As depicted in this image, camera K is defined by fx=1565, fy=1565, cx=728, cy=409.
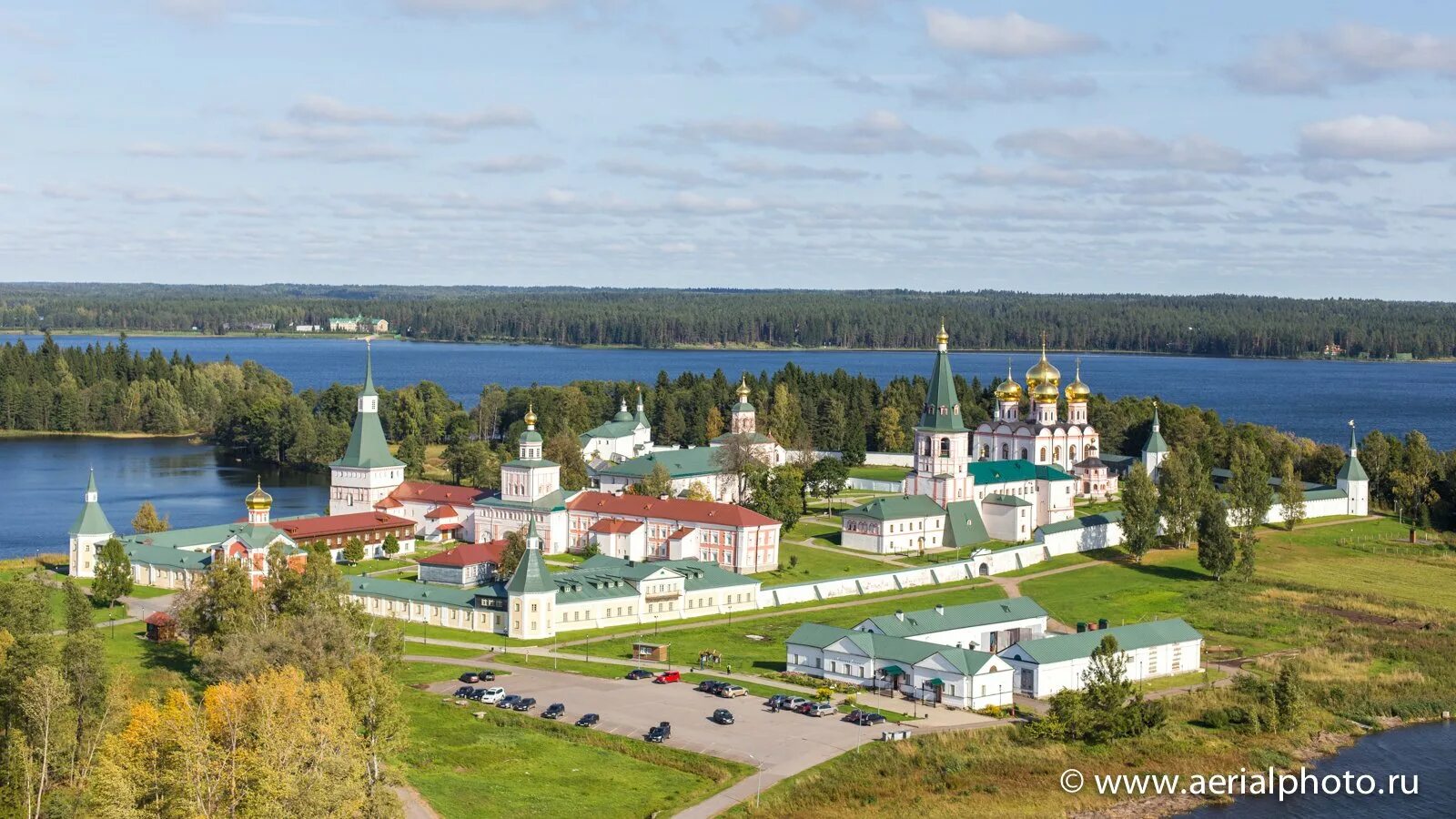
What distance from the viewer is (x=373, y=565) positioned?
59156 mm

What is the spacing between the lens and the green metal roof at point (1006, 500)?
64.5 m

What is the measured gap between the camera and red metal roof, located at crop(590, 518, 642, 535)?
6031cm

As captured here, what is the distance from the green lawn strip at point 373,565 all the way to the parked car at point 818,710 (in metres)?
23.8

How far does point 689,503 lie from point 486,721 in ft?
77.6

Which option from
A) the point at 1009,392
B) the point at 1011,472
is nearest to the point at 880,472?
the point at 1009,392

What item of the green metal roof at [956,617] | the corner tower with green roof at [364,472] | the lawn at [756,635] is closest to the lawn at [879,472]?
the corner tower with green roof at [364,472]

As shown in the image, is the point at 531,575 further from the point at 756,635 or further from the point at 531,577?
the point at 756,635

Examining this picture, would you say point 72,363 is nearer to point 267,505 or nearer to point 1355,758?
point 267,505

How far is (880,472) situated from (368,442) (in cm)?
2790

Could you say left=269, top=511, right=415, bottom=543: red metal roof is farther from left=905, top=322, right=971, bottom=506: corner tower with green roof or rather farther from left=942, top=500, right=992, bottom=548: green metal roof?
left=942, top=500, right=992, bottom=548: green metal roof

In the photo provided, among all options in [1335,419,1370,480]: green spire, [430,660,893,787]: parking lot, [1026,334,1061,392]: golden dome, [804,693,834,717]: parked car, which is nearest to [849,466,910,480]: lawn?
[1026,334,1061,392]: golden dome

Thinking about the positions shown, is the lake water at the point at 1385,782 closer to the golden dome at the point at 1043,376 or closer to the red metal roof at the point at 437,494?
the red metal roof at the point at 437,494

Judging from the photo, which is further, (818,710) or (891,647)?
(891,647)

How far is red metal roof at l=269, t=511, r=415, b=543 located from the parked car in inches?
1015
